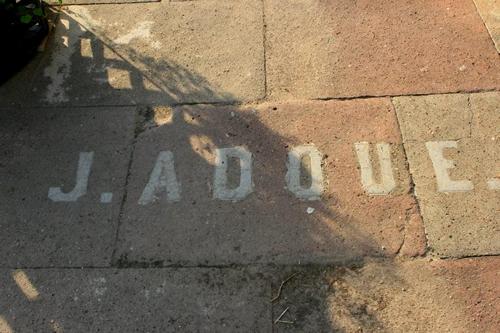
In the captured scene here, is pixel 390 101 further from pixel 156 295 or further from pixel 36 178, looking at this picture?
pixel 36 178

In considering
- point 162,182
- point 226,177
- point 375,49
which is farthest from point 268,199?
point 375,49

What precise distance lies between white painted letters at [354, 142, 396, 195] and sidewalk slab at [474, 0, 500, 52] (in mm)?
1701

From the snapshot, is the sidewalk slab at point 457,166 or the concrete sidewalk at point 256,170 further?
the sidewalk slab at point 457,166

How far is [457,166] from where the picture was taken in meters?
3.92

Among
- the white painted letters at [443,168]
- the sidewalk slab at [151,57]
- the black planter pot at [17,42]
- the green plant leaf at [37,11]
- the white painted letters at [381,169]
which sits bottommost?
the white painted letters at [443,168]

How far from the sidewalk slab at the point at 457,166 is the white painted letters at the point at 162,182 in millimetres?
1873

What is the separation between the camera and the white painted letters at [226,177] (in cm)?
388

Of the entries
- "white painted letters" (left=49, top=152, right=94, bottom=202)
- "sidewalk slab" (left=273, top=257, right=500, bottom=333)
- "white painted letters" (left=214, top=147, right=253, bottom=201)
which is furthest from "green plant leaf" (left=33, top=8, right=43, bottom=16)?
"sidewalk slab" (left=273, top=257, right=500, bottom=333)

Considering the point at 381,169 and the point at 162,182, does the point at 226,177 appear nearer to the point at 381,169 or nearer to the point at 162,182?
the point at 162,182

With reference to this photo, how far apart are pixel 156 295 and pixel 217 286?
0.42 m

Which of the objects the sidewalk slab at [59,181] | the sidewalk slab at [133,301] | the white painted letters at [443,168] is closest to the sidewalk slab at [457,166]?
the white painted letters at [443,168]

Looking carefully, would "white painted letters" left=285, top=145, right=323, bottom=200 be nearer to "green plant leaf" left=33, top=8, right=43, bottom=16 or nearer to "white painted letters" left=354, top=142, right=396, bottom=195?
"white painted letters" left=354, top=142, right=396, bottom=195

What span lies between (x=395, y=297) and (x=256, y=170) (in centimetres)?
140

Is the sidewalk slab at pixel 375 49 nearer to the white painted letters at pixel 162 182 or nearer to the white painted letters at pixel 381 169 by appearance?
the white painted letters at pixel 381 169
